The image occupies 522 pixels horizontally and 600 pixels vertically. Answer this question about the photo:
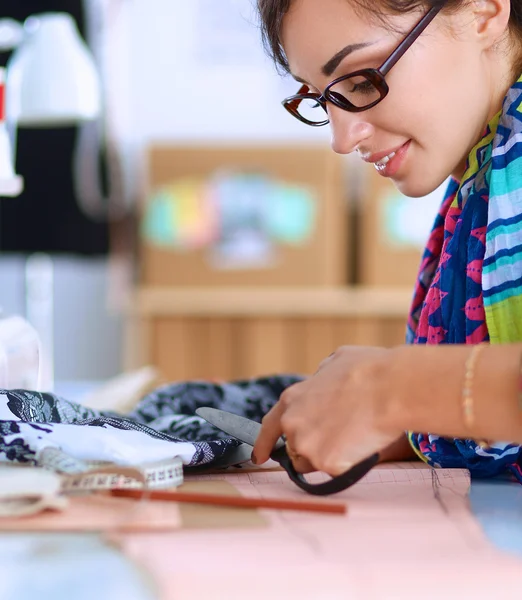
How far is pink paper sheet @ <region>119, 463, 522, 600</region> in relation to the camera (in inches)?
17.8

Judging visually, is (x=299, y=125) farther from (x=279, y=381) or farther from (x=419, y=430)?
(x=419, y=430)

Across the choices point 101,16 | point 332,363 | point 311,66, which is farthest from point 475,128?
point 101,16

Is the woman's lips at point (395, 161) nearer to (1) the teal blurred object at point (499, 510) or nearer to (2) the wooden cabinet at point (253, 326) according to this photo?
(1) the teal blurred object at point (499, 510)

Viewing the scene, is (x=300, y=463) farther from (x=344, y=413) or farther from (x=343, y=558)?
(x=343, y=558)

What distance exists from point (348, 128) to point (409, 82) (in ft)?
0.23

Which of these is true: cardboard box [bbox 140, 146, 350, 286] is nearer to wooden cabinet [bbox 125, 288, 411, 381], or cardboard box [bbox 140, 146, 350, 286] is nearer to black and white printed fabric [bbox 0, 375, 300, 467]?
wooden cabinet [bbox 125, 288, 411, 381]

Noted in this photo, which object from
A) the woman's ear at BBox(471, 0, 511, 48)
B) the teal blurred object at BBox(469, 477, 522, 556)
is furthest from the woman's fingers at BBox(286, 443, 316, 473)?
the woman's ear at BBox(471, 0, 511, 48)

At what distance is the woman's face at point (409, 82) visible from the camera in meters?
0.78

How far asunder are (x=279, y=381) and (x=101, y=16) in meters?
2.47

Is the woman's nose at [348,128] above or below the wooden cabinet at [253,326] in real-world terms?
A: above

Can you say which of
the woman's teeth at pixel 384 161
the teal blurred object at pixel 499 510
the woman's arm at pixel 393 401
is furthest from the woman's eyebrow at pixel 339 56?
the teal blurred object at pixel 499 510

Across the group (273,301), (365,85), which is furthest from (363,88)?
(273,301)

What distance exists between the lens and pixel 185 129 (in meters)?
3.36

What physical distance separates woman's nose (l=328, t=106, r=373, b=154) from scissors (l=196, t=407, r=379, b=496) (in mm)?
286
